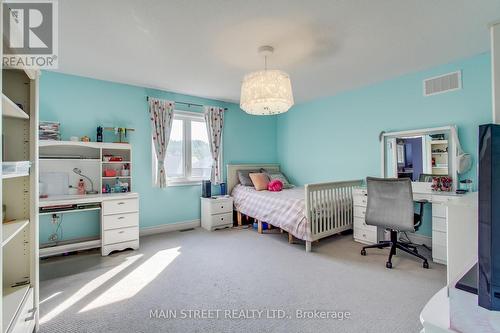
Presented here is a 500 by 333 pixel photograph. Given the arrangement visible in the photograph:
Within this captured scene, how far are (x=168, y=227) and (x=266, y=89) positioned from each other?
2.86 meters

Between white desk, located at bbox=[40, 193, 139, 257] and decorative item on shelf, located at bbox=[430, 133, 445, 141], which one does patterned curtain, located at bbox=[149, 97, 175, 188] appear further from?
decorative item on shelf, located at bbox=[430, 133, 445, 141]

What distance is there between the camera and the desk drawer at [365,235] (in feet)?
10.1

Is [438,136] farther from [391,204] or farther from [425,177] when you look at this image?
[391,204]

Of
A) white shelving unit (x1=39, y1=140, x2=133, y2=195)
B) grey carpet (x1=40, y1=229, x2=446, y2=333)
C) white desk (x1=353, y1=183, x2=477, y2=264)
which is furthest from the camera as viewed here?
white shelving unit (x1=39, y1=140, x2=133, y2=195)

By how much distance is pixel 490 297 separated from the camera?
1.82 feet

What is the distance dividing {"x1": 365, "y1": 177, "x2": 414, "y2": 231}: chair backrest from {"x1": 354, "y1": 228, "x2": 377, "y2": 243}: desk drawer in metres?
0.52

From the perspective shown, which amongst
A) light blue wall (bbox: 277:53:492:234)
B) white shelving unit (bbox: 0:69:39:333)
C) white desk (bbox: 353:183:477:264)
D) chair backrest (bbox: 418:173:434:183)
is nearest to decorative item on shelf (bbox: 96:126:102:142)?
white shelving unit (bbox: 0:69:39:333)

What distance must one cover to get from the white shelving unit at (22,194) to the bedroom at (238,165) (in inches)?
0.4

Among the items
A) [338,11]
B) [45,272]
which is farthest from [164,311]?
[338,11]

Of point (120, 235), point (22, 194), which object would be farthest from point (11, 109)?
point (120, 235)

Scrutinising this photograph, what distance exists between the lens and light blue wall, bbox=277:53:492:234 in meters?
2.70

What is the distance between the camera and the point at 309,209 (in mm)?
2861

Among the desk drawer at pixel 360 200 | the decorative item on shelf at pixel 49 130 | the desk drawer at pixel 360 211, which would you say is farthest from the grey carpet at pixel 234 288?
the decorative item on shelf at pixel 49 130

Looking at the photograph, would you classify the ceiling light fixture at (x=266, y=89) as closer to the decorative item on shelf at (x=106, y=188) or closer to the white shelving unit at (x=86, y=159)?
the white shelving unit at (x=86, y=159)
